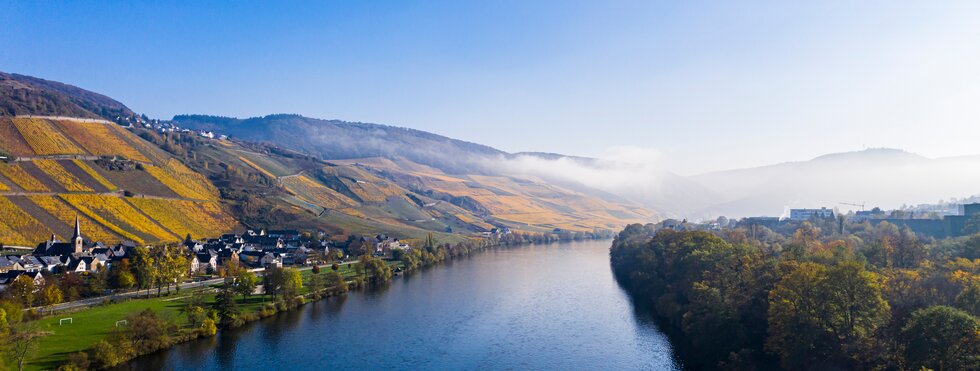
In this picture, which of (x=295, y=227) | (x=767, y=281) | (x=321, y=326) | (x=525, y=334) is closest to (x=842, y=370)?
(x=767, y=281)

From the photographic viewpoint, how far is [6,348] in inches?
1259

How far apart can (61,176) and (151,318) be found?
7347cm

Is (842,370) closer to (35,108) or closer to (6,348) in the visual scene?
(6,348)

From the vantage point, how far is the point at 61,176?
95500 mm

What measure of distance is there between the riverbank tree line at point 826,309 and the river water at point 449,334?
12.4 ft

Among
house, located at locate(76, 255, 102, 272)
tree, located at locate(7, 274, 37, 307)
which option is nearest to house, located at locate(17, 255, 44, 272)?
house, located at locate(76, 255, 102, 272)

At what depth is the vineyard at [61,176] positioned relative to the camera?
93600 millimetres

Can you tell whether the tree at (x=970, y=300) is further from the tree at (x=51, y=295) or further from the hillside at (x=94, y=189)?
the hillside at (x=94, y=189)

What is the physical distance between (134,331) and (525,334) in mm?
27274

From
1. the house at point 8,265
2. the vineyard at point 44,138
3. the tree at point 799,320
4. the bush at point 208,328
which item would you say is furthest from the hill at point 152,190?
the tree at point 799,320

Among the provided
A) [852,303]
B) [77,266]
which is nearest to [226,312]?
[77,266]

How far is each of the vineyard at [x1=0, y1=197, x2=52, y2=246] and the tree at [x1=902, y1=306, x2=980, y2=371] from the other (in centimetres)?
8825

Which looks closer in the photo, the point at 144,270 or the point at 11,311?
the point at 11,311

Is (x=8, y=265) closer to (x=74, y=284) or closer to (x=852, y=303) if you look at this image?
(x=74, y=284)
